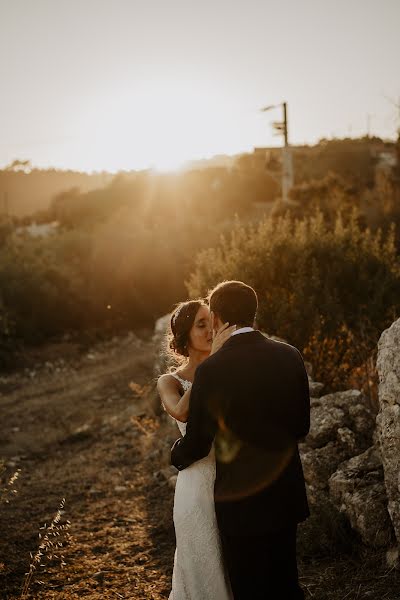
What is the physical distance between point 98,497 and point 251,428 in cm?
420

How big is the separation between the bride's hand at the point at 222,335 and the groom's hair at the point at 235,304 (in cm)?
3

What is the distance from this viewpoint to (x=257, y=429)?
8.43ft

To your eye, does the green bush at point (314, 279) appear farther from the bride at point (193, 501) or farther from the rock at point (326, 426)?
the bride at point (193, 501)

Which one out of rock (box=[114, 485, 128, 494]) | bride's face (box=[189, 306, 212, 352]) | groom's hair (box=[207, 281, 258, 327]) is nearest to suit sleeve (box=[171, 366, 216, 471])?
groom's hair (box=[207, 281, 258, 327])

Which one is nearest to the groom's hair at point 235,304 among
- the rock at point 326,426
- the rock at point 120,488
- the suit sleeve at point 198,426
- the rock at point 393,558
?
the suit sleeve at point 198,426

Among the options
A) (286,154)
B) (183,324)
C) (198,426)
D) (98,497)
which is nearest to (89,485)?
(98,497)

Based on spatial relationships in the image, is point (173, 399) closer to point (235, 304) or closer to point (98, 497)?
point (235, 304)

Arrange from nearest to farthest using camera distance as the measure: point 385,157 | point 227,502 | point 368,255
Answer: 1. point 227,502
2. point 368,255
3. point 385,157

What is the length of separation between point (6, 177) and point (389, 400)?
63453mm

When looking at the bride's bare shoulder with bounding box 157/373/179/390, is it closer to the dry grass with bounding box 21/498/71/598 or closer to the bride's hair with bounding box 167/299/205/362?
the bride's hair with bounding box 167/299/205/362

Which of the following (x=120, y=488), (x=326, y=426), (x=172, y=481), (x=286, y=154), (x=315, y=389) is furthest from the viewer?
(x=286, y=154)

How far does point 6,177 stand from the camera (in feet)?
203

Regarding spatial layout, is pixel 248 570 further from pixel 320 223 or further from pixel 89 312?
pixel 89 312


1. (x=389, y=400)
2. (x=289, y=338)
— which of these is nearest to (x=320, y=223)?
(x=289, y=338)
